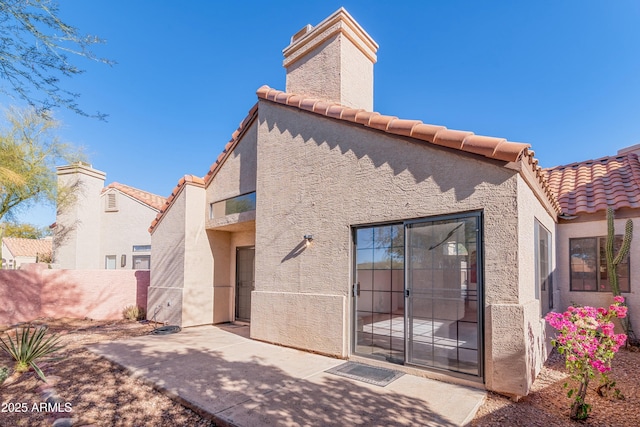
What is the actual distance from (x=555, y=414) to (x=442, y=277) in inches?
89.1

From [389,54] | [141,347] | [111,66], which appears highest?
[389,54]

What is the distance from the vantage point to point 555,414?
4191 mm

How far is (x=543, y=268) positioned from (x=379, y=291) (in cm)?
374

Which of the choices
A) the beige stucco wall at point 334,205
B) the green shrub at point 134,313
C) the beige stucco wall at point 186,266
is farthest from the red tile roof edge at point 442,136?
the green shrub at point 134,313

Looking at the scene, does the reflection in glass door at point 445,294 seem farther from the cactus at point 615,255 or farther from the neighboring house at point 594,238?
the neighboring house at point 594,238

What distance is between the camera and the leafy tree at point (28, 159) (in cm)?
1446

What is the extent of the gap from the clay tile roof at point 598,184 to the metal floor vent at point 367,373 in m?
7.19

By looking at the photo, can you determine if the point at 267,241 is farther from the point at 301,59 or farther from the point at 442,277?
the point at 301,59

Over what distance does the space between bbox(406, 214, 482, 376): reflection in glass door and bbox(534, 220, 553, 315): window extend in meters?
1.86

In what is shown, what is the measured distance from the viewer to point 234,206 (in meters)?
10.2

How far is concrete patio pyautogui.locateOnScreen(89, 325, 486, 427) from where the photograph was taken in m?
4.00

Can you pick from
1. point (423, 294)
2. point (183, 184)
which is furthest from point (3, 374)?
point (423, 294)

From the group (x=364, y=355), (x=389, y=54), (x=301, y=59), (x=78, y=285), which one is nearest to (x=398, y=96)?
(x=389, y=54)

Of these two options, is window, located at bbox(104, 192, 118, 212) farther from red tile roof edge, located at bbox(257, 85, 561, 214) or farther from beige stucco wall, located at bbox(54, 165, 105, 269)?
red tile roof edge, located at bbox(257, 85, 561, 214)
